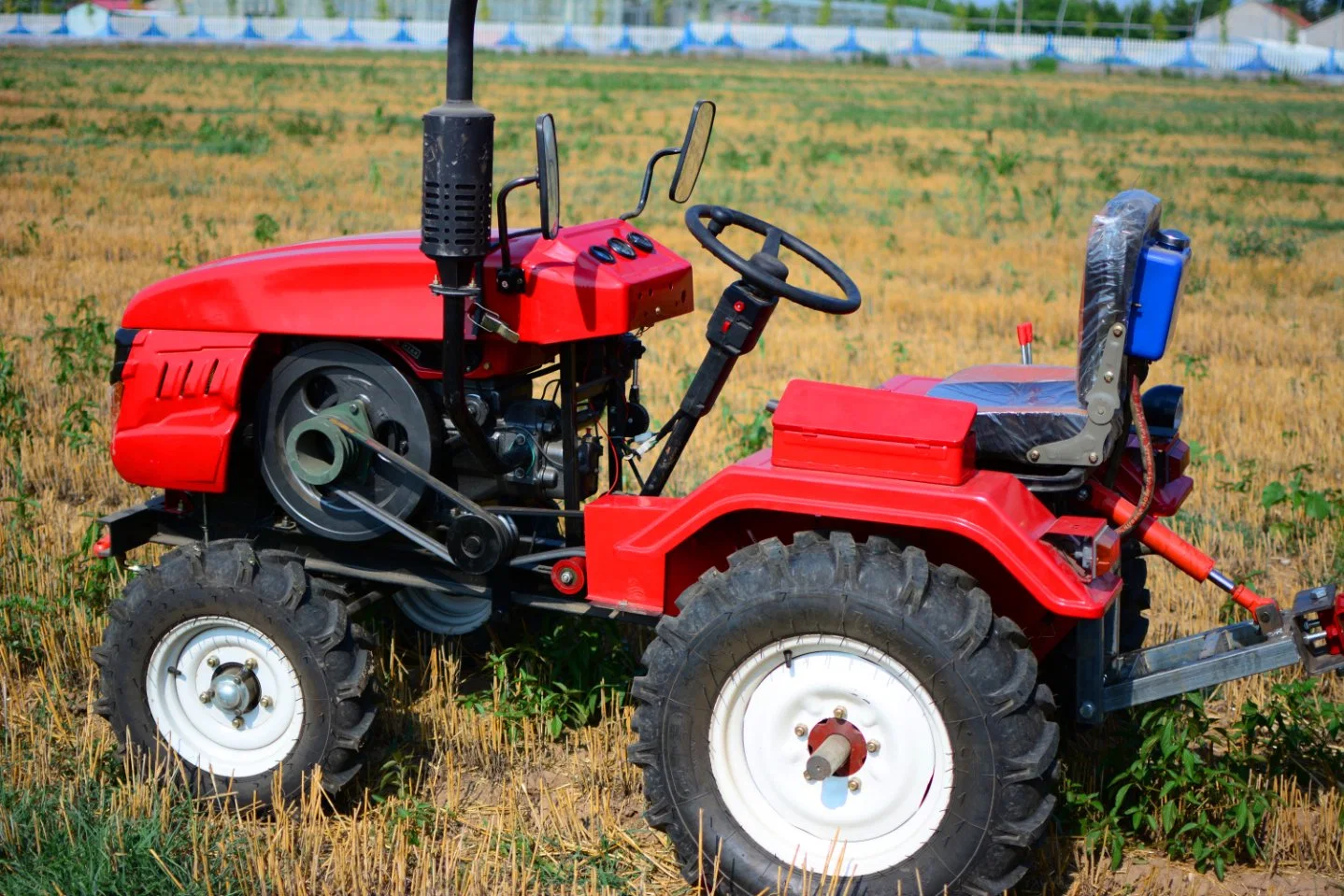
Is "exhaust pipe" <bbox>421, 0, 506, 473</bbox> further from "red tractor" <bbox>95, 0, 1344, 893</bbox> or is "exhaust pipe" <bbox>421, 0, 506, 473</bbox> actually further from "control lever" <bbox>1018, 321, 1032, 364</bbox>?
"control lever" <bbox>1018, 321, 1032, 364</bbox>

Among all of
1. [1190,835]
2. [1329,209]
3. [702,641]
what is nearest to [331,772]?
[702,641]

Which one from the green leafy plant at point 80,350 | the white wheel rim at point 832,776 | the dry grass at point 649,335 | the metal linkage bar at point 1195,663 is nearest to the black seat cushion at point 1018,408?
the metal linkage bar at point 1195,663

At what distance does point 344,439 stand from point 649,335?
Result: 215 inches

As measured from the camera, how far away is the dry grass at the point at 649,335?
3.42 meters

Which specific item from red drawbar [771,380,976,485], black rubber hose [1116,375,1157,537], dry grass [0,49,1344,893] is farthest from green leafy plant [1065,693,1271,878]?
red drawbar [771,380,976,485]

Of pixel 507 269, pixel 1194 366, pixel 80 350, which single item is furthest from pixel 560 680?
pixel 1194 366

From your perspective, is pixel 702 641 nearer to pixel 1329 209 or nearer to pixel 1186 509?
pixel 1186 509

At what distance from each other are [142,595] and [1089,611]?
2380mm

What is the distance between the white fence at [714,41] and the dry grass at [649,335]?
86.4ft

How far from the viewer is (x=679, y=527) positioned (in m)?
3.16

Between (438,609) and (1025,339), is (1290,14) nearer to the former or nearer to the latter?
(1025,339)

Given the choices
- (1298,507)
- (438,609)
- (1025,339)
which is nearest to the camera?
(1025,339)

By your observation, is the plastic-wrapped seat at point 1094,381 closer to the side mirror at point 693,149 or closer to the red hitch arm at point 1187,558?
the red hitch arm at point 1187,558

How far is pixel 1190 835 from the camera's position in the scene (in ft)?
11.4
